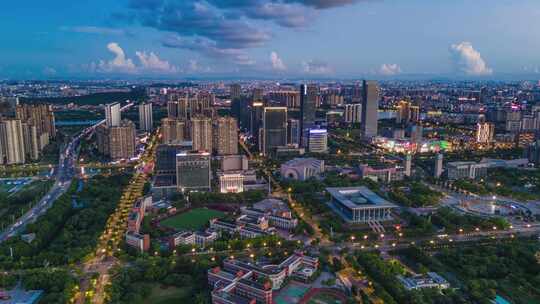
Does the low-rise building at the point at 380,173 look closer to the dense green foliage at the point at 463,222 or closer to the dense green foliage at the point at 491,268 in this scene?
the dense green foliage at the point at 463,222

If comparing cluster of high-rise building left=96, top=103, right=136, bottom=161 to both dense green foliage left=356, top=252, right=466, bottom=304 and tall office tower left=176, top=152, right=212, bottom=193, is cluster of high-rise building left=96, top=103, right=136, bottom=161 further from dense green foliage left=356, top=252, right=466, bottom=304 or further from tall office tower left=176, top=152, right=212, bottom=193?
dense green foliage left=356, top=252, right=466, bottom=304

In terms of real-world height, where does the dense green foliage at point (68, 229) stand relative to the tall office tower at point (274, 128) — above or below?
below

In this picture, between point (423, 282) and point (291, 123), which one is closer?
point (423, 282)

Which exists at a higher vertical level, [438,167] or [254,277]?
[438,167]

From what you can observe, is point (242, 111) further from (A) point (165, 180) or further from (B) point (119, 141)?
(A) point (165, 180)

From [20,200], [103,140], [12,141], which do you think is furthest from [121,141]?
[20,200]

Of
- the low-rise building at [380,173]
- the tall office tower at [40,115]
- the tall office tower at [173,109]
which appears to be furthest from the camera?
the tall office tower at [173,109]

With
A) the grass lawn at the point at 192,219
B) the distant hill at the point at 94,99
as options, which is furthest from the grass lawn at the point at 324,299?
the distant hill at the point at 94,99
